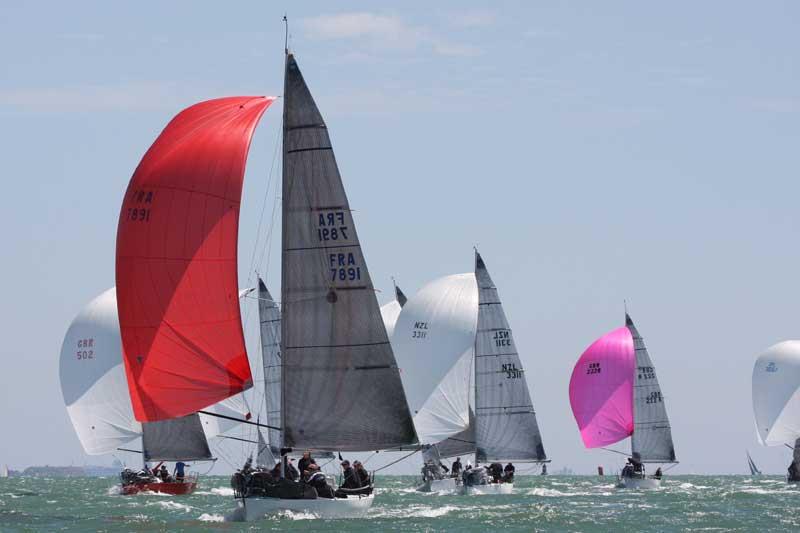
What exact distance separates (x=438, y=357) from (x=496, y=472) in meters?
4.74

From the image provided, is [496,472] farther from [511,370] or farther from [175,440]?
[175,440]

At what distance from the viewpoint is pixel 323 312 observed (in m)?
35.9

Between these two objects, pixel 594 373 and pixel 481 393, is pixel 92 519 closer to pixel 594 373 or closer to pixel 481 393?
pixel 481 393

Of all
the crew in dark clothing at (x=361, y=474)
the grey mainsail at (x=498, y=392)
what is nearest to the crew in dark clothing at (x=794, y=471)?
the grey mainsail at (x=498, y=392)

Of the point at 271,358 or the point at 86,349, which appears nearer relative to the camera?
the point at 86,349

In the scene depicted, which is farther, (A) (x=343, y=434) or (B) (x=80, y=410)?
(B) (x=80, y=410)

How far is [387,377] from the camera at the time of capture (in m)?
36.2

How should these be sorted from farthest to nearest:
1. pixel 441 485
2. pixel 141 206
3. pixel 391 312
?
pixel 391 312 < pixel 441 485 < pixel 141 206

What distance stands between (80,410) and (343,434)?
83.9ft

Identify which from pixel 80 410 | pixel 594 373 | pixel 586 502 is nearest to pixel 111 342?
pixel 80 410

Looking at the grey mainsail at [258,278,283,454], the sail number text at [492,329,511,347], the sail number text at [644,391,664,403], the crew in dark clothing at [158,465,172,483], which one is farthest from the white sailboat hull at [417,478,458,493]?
the sail number text at [644,391,664,403]

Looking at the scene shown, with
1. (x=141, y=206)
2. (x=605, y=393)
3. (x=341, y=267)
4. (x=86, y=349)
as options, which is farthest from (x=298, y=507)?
(x=605, y=393)

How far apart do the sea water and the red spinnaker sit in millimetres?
3158

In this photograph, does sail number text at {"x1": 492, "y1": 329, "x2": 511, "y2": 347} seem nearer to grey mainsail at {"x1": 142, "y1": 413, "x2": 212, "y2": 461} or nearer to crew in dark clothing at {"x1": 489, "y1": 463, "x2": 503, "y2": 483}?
crew in dark clothing at {"x1": 489, "y1": 463, "x2": 503, "y2": 483}
